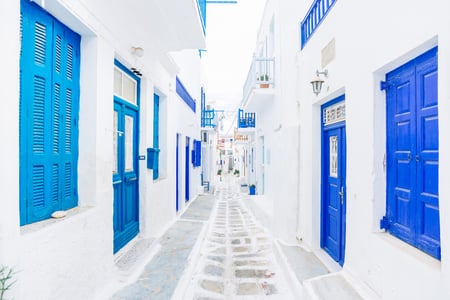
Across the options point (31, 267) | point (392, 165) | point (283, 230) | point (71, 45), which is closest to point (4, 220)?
point (31, 267)

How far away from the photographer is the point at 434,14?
192 cm

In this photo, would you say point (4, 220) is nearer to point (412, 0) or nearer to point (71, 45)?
point (71, 45)

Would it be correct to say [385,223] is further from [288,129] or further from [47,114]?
[47,114]

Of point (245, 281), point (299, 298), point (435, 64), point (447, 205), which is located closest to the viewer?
point (447, 205)

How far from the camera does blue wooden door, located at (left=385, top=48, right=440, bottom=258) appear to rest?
2130 millimetres

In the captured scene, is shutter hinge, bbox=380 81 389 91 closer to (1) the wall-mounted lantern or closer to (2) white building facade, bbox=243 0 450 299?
(2) white building facade, bbox=243 0 450 299

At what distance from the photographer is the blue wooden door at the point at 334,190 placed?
12.6 ft

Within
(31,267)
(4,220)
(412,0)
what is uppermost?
(412,0)

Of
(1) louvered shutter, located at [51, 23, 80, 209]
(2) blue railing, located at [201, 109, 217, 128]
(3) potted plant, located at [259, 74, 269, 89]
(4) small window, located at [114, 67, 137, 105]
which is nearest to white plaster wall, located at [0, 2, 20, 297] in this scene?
(1) louvered shutter, located at [51, 23, 80, 209]

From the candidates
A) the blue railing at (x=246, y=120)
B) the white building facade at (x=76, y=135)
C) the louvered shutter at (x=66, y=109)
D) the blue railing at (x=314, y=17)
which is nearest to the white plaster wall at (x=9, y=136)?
the white building facade at (x=76, y=135)

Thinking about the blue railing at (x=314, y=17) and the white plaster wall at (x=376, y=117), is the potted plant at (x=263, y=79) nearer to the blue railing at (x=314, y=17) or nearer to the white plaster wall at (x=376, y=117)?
the blue railing at (x=314, y=17)

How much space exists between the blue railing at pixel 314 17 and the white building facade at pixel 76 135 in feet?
6.26

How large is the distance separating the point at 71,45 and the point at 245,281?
354cm

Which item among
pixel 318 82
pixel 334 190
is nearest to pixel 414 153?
pixel 334 190
